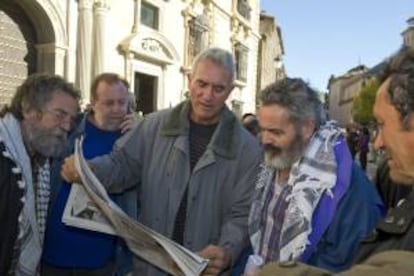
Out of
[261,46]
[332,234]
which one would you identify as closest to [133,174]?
[332,234]

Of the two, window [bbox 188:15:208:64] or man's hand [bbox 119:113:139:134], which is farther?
window [bbox 188:15:208:64]

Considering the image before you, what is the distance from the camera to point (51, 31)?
1371 cm

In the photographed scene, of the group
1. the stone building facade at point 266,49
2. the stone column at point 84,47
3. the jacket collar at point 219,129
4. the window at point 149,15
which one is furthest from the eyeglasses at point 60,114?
the stone building facade at point 266,49

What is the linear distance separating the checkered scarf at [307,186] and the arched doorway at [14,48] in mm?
11315

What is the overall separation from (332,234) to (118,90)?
2145mm

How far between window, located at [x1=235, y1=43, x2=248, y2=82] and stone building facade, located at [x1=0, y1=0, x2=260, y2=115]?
6.70 feet

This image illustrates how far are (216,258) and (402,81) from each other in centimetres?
150

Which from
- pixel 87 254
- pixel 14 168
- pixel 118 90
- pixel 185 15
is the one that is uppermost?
pixel 185 15

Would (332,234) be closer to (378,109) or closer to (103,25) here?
(378,109)

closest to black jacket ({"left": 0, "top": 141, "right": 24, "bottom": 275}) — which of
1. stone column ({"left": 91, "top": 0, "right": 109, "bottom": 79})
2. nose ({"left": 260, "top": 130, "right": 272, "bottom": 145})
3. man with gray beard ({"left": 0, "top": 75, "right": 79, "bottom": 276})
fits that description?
man with gray beard ({"left": 0, "top": 75, "right": 79, "bottom": 276})

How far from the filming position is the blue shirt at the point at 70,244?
143 inches

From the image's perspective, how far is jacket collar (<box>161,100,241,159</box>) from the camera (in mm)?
3238

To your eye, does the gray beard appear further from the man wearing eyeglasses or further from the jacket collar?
the jacket collar

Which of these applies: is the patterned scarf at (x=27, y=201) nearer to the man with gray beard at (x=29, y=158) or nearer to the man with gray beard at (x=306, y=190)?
the man with gray beard at (x=29, y=158)
